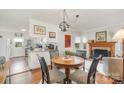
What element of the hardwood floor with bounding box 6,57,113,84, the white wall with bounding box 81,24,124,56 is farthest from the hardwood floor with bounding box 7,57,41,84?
the white wall with bounding box 81,24,124,56

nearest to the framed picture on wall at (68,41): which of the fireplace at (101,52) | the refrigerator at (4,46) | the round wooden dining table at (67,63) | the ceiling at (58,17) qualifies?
the ceiling at (58,17)

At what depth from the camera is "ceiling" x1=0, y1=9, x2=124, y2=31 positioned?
1.19 metres

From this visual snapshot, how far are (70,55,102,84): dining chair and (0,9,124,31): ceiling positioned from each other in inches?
21.5

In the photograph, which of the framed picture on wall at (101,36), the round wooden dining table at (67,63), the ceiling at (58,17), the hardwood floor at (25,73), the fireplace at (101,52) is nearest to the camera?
the ceiling at (58,17)

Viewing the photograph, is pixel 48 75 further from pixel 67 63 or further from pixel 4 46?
pixel 4 46

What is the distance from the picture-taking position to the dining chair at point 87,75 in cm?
157

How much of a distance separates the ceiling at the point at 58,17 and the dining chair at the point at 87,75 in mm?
546

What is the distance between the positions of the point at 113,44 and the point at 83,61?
0.55 m

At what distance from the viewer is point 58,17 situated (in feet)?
4.88

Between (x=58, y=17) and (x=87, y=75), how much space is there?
99cm

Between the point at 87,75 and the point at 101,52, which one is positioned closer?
the point at 87,75

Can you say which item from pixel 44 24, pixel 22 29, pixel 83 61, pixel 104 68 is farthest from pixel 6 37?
pixel 104 68

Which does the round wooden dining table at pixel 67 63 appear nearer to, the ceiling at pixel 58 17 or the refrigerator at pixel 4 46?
the ceiling at pixel 58 17

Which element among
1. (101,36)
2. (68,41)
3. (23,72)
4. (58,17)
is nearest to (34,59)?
(23,72)
